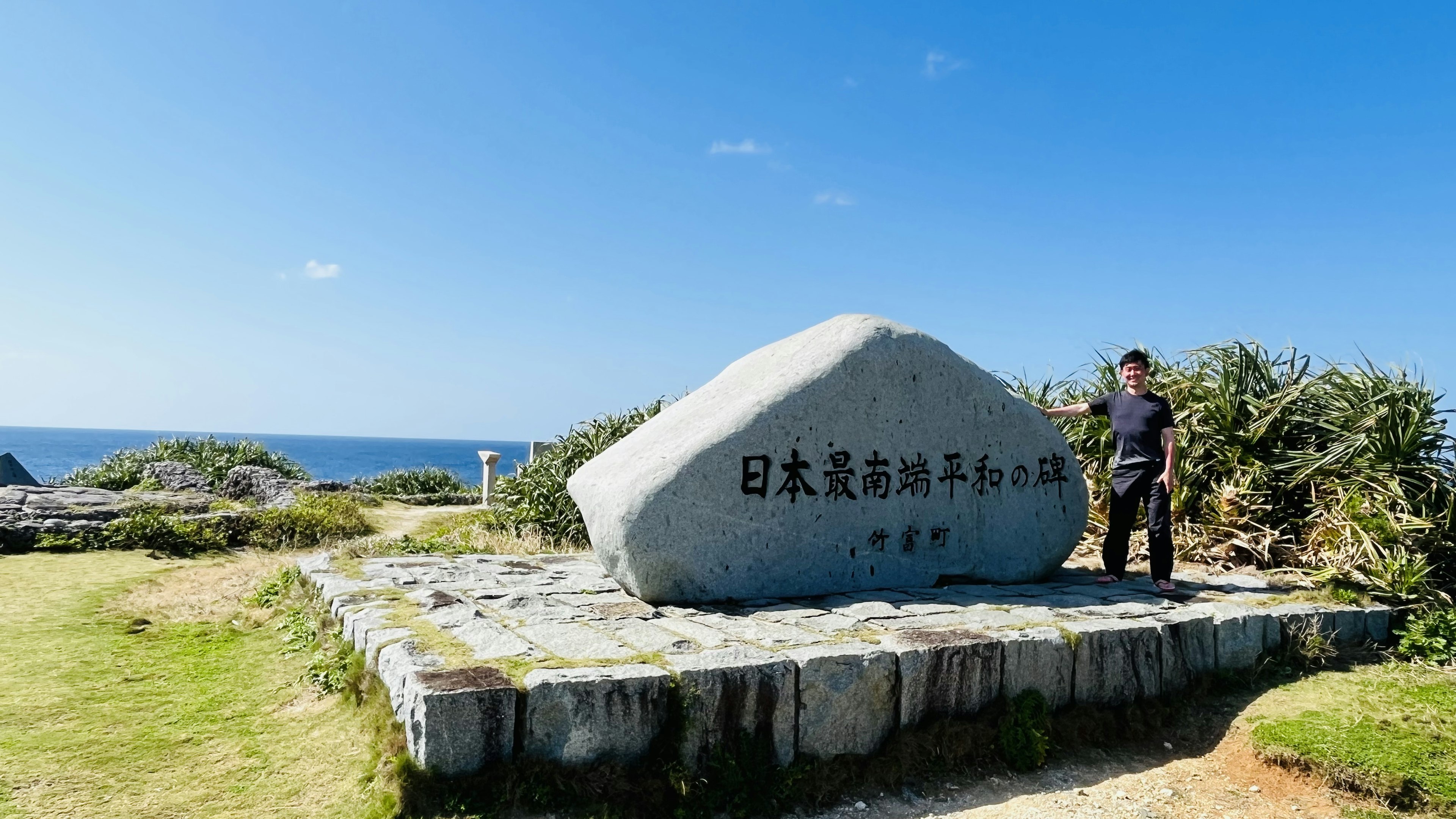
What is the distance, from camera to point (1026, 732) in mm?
3873

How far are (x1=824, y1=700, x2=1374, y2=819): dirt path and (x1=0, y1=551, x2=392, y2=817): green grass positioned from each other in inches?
84.5

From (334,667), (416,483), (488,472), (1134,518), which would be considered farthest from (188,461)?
(1134,518)

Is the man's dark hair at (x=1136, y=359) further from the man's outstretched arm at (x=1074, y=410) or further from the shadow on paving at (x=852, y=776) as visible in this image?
Result: the shadow on paving at (x=852, y=776)

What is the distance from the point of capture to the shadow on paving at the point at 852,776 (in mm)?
3062

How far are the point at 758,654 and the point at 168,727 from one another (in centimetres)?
281

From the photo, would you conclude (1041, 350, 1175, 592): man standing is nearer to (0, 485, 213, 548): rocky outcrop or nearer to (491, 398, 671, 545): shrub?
(491, 398, 671, 545): shrub

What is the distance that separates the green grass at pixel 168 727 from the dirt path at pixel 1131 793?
2.15m

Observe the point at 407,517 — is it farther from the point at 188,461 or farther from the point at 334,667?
the point at 334,667

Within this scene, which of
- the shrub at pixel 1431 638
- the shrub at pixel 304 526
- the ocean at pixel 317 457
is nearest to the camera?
the shrub at pixel 1431 638

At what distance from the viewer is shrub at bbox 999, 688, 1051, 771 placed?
12.5 feet

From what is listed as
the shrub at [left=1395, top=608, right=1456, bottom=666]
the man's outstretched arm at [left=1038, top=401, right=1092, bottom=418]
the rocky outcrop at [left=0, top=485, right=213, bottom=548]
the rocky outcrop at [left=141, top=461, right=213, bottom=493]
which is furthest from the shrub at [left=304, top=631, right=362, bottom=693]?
the rocky outcrop at [left=141, top=461, right=213, bottom=493]

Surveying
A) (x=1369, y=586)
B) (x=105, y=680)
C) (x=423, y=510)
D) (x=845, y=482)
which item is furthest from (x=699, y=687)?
(x=423, y=510)

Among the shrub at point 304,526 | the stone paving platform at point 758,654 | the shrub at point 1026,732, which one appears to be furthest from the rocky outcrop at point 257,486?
the shrub at point 1026,732

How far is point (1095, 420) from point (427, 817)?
23.5 ft
